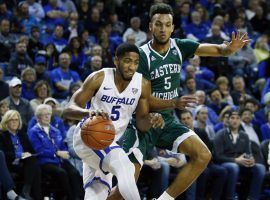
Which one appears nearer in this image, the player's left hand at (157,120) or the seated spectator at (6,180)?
the player's left hand at (157,120)

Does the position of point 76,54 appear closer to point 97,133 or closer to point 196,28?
point 196,28

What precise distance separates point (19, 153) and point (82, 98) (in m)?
3.55

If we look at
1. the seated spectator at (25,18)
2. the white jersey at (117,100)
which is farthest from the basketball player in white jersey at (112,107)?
the seated spectator at (25,18)

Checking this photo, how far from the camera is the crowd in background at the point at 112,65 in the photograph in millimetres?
10586

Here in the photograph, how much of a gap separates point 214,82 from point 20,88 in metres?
5.01

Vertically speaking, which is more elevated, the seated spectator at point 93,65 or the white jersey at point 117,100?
the white jersey at point 117,100

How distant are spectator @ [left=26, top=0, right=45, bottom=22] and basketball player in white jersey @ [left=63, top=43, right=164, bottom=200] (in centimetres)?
811

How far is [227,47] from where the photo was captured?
26.2ft

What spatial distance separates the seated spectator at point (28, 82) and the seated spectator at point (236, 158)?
3.33m

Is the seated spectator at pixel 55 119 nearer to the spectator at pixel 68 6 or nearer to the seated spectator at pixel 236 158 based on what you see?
the seated spectator at pixel 236 158

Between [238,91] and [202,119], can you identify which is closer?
[202,119]

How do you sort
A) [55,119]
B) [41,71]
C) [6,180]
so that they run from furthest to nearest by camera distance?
[41,71] → [55,119] → [6,180]

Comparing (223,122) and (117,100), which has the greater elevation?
(117,100)

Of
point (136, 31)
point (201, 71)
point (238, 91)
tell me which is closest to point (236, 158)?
point (238, 91)
